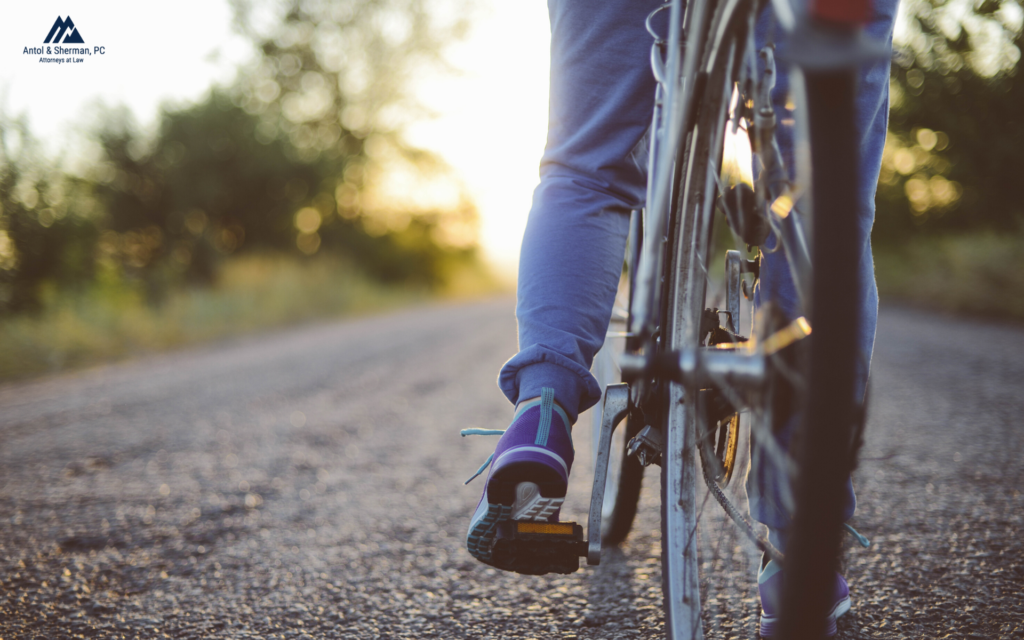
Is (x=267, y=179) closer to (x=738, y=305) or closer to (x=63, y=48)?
(x=63, y=48)

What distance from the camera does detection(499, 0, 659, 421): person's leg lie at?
1.04 meters

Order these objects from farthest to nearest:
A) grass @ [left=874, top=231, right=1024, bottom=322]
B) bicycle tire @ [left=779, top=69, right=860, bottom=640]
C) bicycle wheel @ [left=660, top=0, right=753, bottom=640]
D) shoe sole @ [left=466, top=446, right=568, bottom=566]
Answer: grass @ [left=874, top=231, right=1024, bottom=322] → shoe sole @ [left=466, top=446, right=568, bottom=566] → bicycle wheel @ [left=660, top=0, right=753, bottom=640] → bicycle tire @ [left=779, top=69, right=860, bottom=640]

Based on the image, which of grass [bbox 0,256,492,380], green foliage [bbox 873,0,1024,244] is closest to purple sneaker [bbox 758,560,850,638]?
grass [bbox 0,256,492,380]

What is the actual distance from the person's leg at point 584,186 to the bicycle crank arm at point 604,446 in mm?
31

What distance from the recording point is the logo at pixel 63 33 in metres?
3.36

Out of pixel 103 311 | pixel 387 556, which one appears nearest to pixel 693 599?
pixel 387 556

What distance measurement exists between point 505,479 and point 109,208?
1153cm

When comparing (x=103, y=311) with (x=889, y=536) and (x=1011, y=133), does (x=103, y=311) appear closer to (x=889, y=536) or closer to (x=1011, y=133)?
(x=889, y=536)

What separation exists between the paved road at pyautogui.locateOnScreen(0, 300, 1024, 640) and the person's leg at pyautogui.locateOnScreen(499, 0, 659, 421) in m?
0.46

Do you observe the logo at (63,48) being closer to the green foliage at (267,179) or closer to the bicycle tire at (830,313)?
the bicycle tire at (830,313)

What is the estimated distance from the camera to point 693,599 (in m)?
0.81

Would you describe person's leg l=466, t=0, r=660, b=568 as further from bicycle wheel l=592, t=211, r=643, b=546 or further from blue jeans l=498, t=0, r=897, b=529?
bicycle wheel l=592, t=211, r=643, b=546

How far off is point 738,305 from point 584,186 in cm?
33

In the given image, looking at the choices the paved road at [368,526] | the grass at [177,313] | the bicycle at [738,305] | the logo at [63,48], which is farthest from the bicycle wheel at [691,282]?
the grass at [177,313]
